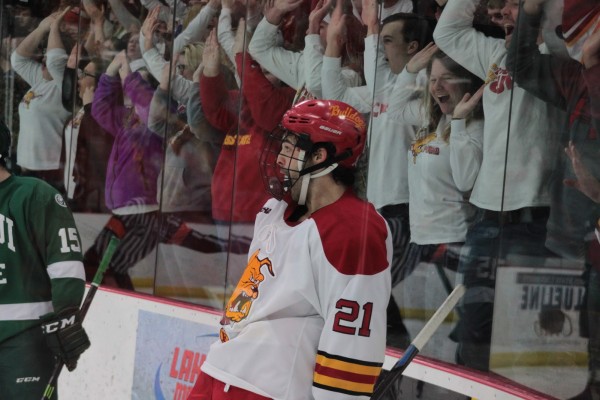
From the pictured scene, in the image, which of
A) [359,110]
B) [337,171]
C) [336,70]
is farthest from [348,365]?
[336,70]

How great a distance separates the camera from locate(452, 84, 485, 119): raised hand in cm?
263

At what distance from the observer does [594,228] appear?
218cm

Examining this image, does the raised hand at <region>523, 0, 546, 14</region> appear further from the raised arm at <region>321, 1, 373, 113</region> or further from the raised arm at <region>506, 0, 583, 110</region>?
the raised arm at <region>321, 1, 373, 113</region>

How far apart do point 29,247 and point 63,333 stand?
0.28 m

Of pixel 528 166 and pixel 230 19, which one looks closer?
pixel 528 166

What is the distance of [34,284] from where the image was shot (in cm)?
300

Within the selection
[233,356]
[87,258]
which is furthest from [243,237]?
[233,356]

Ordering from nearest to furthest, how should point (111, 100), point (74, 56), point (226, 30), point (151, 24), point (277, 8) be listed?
point (277, 8) → point (226, 30) → point (151, 24) → point (111, 100) → point (74, 56)

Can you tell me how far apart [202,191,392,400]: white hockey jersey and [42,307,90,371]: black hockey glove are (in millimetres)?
996

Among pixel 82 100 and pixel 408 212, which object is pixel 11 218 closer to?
pixel 408 212

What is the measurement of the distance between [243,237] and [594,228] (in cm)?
165

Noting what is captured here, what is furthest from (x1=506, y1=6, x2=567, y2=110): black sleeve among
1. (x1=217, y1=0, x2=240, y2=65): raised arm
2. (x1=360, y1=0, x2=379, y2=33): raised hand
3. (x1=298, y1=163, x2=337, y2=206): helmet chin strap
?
(x1=217, y1=0, x2=240, y2=65): raised arm

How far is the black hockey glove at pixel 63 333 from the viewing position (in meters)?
2.93

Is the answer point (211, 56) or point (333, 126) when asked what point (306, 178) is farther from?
point (211, 56)
